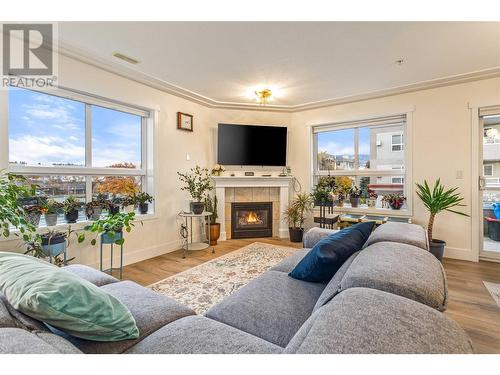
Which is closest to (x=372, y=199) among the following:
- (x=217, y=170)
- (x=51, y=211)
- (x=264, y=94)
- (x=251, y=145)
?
(x=251, y=145)

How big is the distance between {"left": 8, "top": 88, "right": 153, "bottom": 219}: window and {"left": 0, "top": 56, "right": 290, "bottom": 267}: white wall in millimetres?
164

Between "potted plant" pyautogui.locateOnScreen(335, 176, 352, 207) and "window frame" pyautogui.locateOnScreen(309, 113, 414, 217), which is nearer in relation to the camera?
"window frame" pyautogui.locateOnScreen(309, 113, 414, 217)

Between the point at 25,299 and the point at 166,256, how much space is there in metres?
2.84

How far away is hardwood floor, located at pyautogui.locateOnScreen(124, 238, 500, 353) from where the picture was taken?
5.74 feet

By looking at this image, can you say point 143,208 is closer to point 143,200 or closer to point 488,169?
point 143,200

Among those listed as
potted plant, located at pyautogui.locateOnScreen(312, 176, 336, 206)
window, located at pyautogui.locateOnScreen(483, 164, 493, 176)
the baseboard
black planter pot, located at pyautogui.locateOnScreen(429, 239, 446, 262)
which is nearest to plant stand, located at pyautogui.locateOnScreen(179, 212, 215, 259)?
potted plant, located at pyautogui.locateOnScreen(312, 176, 336, 206)

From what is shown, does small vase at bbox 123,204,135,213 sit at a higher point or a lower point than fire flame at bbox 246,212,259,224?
higher

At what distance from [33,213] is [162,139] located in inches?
70.2

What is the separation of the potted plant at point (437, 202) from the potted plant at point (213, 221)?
9.63 ft

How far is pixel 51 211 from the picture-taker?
250 cm

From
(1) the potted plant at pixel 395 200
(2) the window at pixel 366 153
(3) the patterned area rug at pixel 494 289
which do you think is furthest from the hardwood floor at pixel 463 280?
(2) the window at pixel 366 153

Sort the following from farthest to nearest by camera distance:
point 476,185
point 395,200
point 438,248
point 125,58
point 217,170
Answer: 1. point 217,170
2. point 395,200
3. point 476,185
4. point 438,248
5. point 125,58

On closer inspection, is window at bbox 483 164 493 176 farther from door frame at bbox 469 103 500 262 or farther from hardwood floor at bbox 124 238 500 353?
hardwood floor at bbox 124 238 500 353
